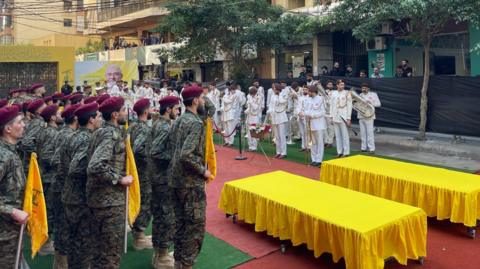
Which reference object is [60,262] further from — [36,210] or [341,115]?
[341,115]

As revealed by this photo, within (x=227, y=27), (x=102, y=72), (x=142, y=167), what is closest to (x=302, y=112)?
(x=142, y=167)

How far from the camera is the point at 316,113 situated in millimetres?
10852

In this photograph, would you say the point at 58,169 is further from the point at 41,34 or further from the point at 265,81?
the point at 41,34

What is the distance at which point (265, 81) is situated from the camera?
18984 mm

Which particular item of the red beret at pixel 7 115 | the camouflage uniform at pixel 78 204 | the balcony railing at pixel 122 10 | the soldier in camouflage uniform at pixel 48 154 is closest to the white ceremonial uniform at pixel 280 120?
the soldier in camouflage uniform at pixel 48 154

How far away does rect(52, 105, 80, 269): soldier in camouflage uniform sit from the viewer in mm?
5098

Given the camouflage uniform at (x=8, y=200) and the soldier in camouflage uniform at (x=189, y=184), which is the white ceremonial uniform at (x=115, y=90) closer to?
the soldier in camouflage uniform at (x=189, y=184)

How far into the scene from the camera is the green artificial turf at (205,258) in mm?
5602

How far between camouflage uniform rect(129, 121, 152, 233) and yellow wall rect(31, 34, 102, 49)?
1532 inches

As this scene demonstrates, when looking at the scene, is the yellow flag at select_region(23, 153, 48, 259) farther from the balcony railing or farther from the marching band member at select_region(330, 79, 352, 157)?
the balcony railing

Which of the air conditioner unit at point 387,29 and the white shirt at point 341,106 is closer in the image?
the white shirt at point 341,106

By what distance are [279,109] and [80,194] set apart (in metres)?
8.16

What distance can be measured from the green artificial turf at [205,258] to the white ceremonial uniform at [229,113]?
821 centimetres

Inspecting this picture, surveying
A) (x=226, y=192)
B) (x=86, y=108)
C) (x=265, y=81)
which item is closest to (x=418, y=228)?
(x=226, y=192)
